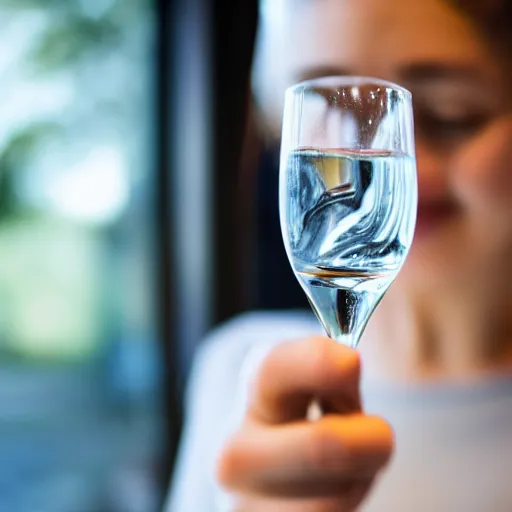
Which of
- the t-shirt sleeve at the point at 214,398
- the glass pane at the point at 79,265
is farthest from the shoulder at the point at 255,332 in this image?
the glass pane at the point at 79,265

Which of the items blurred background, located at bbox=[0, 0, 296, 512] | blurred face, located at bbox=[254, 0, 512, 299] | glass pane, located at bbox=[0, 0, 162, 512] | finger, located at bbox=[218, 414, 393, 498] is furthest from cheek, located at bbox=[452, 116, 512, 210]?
glass pane, located at bbox=[0, 0, 162, 512]

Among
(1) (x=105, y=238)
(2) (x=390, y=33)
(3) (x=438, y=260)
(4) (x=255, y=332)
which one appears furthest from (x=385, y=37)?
(1) (x=105, y=238)

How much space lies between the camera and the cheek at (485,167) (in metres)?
0.26

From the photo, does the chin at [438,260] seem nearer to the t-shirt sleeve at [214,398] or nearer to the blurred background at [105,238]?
the t-shirt sleeve at [214,398]

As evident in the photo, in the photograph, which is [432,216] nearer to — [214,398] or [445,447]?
[445,447]

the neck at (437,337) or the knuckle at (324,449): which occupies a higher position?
the neck at (437,337)

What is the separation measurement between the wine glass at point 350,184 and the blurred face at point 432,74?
0.08 feet

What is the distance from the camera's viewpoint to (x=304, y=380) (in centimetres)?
23

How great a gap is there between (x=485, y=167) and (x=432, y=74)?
0.05m

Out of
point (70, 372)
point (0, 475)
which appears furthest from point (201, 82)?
point (0, 475)

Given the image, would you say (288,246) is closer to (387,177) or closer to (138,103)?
(387,177)

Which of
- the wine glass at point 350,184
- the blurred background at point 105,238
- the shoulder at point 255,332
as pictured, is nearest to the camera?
the wine glass at point 350,184

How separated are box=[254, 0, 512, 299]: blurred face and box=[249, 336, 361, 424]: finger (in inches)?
3.1

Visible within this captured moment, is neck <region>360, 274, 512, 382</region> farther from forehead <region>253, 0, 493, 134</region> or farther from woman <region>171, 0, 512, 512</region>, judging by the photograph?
forehead <region>253, 0, 493, 134</region>
